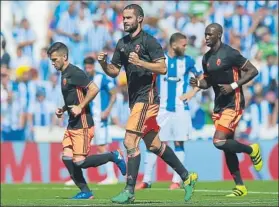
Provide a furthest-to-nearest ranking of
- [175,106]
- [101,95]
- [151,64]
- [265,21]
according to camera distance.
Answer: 1. [265,21]
2. [101,95]
3. [175,106]
4. [151,64]

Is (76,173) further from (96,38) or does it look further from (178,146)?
(96,38)

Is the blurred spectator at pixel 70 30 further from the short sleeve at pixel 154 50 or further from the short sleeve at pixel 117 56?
the short sleeve at pixel 154 50

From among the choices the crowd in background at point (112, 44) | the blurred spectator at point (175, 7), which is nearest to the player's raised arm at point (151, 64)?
the crowd in background at point (112, 44)

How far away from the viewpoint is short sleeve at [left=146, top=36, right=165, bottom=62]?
1291 cm

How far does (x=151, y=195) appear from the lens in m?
15.9

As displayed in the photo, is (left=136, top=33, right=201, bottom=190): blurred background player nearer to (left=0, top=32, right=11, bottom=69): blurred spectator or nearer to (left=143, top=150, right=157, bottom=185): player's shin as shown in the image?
(left=143, top=150, right=157, bottom=185): player's shin

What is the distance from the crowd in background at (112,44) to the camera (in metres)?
23.0

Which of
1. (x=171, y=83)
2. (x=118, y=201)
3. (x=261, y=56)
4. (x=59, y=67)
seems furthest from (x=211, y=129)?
(x=118, y=201)

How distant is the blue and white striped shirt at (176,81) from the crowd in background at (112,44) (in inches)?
165

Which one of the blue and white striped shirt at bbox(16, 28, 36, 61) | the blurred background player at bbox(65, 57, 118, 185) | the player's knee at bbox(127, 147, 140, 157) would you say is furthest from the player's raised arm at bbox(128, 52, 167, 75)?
the blue and white striped shirt at bbox(16, 28, 36, 61)

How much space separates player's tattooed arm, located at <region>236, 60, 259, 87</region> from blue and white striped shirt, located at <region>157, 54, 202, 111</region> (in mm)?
3285

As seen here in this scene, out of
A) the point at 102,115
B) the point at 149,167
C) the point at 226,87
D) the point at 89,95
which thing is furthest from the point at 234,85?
the point at 102,115

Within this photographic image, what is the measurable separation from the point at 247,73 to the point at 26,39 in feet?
37.2

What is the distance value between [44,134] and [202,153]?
376cm
